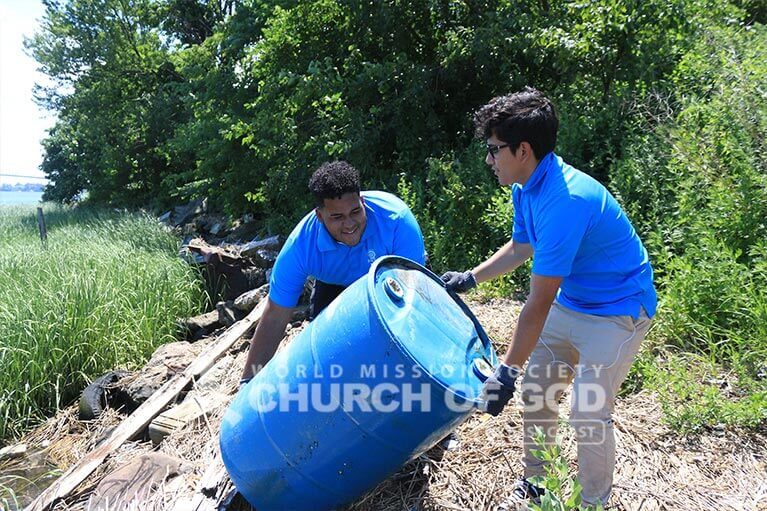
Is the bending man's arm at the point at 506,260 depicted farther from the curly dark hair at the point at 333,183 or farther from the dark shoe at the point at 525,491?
the dark shoe at the point at 525,491

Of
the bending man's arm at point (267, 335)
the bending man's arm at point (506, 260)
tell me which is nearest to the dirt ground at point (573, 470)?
the bending man's arm at point (267, 335)

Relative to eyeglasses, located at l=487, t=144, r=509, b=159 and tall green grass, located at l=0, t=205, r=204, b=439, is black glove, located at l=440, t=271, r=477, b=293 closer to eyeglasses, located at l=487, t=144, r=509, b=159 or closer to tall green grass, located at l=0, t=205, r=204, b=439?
eyeglasses, located at l=487, t=144, r=509, b=159

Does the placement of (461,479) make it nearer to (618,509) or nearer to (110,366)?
(618,509)

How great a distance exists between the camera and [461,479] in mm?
2729

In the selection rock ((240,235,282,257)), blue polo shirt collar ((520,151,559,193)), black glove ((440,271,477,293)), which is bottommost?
rock ((240,235,282,257))

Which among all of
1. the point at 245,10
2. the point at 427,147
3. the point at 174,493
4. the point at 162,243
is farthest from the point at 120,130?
the point at 174,493

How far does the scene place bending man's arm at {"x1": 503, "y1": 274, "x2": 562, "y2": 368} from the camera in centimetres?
200

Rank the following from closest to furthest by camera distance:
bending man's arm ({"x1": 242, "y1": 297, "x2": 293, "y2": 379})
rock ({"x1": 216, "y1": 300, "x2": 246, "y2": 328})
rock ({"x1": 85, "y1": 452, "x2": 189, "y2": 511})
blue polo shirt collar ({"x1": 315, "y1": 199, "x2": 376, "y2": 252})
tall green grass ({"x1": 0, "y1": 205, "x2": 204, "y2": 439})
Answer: bending man's arm ({"x1": 242, "y1": 297, "x2": 293, "y2": 379}) → blue polo shirt collar ({"x1": 315, "y1": 199, "x2": 376, "y2": 252}) → rock ({"x1": 85, "y1": 452, "x2": 189, "y2": 511}) → tall green grass ({"x1": 0, "y1": 205, "x2": 204, "y2": 439}) → rock ({"x1": 216, "y1": 300, "x2": 246, "y2": 328})

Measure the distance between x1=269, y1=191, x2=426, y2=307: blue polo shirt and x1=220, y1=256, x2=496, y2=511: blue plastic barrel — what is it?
47 cm

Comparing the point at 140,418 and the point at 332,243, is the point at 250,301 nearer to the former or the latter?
the point at 140,418

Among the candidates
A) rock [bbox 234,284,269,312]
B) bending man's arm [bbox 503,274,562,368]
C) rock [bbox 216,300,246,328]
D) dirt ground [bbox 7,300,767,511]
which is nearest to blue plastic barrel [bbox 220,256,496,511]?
bending man's arm [bbox 503,274,562,368]

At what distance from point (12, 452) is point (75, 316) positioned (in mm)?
1226

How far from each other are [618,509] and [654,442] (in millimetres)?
550

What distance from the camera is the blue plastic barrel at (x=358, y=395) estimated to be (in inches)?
78.3
